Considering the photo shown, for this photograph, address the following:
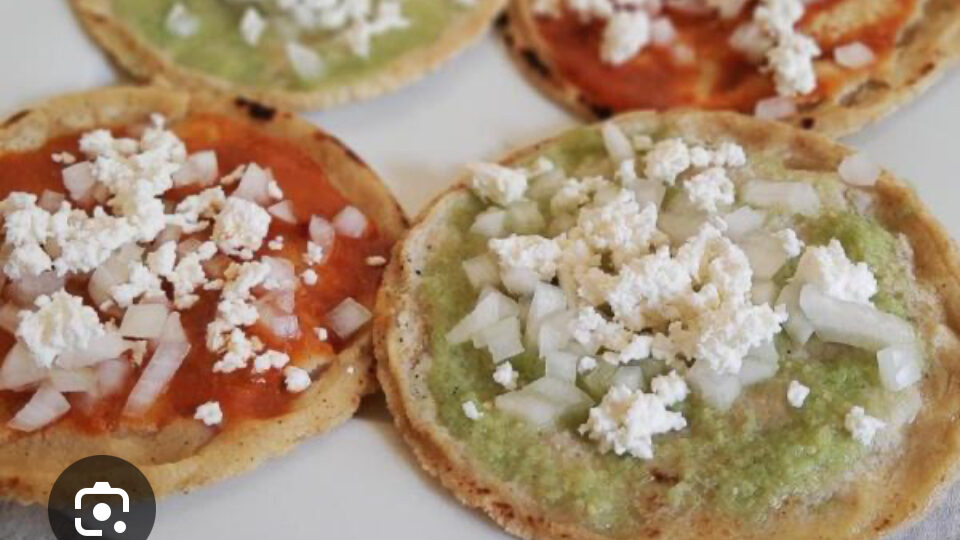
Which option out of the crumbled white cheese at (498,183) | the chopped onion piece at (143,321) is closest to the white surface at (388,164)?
the crumbled white cheese at (498,183)

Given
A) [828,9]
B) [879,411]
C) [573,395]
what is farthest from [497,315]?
[828,9]

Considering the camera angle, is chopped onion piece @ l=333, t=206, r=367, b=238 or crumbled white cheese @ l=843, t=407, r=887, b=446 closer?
crumbled white cheese @ l=843, t=407, r=887, b=446

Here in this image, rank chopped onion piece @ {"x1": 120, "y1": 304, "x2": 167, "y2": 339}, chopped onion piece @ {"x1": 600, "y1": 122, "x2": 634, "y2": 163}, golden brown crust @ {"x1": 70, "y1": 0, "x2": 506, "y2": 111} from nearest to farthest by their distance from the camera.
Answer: chopped onion piece @ {"x1": 120, "y1": 304, "x2": 167, "y2": 339} → chopped onion piece @ {"x1": 600, "y1": 122, "x2": 634, "y2": 163} → golden brown crust @ {"x1": 70, "y1": 0, "x2": 506, "y2": 111}

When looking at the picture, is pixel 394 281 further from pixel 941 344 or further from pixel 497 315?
pixel 941 344

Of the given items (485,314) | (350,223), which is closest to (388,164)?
(350,223)

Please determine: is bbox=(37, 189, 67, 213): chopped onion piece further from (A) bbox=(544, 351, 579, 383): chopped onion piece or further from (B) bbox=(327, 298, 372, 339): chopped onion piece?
(A) bbox=(544, 351, 579, 383): chopped onion piece

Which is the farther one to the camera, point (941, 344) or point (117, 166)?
point (117, 166)

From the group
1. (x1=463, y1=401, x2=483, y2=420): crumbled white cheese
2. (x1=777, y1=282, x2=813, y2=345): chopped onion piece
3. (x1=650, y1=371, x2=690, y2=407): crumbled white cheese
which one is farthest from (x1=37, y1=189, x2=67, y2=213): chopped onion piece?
(x1=777, y1=282, x2=813, y2=345): chopped onion piece

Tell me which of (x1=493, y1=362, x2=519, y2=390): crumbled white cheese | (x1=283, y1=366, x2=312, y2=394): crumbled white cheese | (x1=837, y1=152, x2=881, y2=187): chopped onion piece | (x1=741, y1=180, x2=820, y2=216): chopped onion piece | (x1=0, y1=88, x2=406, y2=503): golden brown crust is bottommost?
(x1=0, y1=88, x2=406, y2=503): golden brown crust
